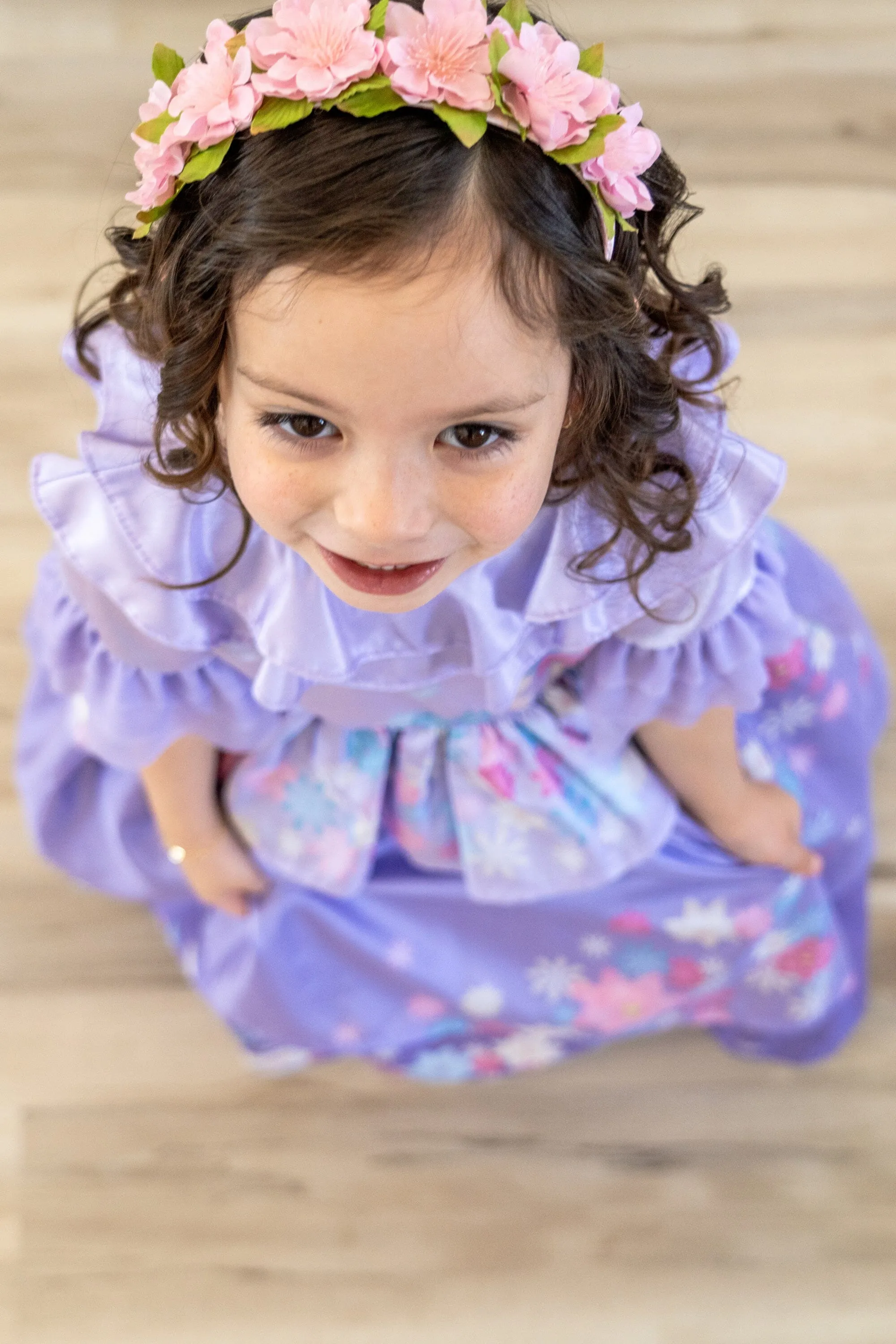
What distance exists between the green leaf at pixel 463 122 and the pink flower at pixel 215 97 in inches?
3.2

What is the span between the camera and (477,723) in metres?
0.93

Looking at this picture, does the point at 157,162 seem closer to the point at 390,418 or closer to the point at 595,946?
the point at 390,418

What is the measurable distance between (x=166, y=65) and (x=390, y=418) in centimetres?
20

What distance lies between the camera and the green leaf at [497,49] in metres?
0.55

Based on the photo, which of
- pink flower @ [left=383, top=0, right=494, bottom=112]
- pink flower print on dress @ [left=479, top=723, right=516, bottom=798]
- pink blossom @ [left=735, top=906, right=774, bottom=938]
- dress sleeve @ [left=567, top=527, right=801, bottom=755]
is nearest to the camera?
pink flower @ [left=383, top=0, right=494, bottom=112]

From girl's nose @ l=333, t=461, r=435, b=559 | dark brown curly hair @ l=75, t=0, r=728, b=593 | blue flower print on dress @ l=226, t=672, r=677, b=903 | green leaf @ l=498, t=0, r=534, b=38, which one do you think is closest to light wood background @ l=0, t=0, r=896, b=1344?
blue flower print on dress @ l=226, t=672, r=677, b=903

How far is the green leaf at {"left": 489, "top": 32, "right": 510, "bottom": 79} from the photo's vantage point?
548 millimetres

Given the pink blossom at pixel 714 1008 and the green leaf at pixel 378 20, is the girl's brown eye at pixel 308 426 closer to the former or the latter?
the green leaf at pixel 378 20

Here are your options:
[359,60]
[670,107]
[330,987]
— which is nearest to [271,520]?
[359,60]

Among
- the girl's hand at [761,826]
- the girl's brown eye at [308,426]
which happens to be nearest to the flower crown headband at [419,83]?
the girl's brown eye at [308,426]

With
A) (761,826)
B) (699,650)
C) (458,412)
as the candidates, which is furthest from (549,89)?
(761,826)

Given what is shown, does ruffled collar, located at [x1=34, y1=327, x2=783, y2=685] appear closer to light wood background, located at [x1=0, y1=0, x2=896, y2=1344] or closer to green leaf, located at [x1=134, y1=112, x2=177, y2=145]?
green leaf, located at [x1=134, y1=112, x2=177, y2=145]

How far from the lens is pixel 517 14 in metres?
0.57

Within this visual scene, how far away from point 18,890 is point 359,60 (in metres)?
0.86
